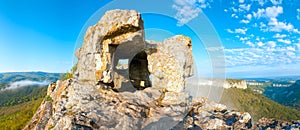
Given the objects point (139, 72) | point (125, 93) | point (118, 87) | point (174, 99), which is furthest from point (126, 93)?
point (139, 72)

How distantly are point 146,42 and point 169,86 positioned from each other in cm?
397

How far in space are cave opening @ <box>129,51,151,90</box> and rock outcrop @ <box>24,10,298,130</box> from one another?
5.88ft

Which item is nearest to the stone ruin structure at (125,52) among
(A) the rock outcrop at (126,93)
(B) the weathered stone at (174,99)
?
(A) the rock outcrop at (126,93)

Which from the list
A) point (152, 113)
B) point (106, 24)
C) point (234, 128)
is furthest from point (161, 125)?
point (106, 24)

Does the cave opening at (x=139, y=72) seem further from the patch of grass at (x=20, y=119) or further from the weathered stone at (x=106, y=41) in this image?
the patch of grass at (x=20, y=119)

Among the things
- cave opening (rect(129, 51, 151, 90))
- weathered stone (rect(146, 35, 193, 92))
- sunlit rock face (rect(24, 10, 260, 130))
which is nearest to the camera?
sunlit rock face (rect(24, 10, 260, 130))

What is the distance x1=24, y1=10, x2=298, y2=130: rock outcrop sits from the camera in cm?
1188

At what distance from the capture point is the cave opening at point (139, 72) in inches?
779

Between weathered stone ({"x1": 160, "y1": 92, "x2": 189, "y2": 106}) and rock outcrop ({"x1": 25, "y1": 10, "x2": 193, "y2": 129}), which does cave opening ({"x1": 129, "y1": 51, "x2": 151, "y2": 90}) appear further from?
weathered stone ({"x1": 160, "y1": 92, "x2": 189, "y2": 106})

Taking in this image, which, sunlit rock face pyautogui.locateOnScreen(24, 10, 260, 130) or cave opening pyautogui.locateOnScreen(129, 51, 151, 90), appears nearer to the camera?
sunlit rock face pyautogui.locateOnScreen(24, 10, 260, 130)

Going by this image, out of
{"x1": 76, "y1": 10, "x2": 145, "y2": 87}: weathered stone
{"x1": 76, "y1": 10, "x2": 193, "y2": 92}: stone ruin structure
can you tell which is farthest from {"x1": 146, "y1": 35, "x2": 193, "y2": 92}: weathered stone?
{"x1": 76, "y1": 10, "x2": 145, "y2": 87}: weathered stone

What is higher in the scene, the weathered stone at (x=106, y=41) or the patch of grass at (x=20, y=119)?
the weathered stone at (x=106, y=41)

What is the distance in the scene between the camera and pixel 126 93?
15.3m

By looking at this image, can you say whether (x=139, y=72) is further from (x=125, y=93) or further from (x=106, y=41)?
(x=106, y=41)
